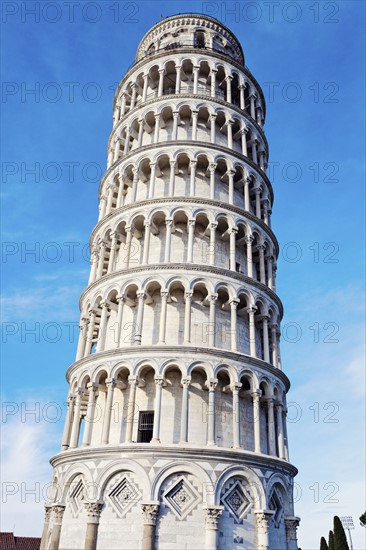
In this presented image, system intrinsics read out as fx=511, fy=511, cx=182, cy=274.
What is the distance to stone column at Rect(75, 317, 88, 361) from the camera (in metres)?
28.4

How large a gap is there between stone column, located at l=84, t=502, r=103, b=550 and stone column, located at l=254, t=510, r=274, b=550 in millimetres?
6942

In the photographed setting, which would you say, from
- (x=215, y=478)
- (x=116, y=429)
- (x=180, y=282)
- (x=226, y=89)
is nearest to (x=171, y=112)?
(x=226, y=89)

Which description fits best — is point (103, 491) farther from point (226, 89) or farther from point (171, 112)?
point (226, 89)

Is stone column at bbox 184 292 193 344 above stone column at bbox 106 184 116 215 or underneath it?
underneath

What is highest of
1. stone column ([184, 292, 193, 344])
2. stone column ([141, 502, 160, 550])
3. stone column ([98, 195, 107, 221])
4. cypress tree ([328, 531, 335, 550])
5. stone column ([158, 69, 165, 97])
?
stone column ([158, 69, 165, 97])

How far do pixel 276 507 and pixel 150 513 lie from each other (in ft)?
21.7

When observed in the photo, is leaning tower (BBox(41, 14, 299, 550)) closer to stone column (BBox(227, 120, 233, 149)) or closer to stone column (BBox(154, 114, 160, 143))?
stone column (BBox(154, 114, 160, 143))

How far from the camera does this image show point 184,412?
23109 mm

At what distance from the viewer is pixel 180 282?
2678cm

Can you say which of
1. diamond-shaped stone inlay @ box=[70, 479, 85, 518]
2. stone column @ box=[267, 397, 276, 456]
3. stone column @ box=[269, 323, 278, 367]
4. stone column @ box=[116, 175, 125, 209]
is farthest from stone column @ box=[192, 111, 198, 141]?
diamond-shaped stone inlay @ box=[70, 479, 85, 518]

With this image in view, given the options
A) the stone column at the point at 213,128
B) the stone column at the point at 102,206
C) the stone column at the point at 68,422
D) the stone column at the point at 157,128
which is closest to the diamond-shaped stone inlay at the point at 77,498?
the stone column at the point at 68,422

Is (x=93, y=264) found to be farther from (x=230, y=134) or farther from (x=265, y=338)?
(x=230, y=134)

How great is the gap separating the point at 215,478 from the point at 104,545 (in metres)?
5.47

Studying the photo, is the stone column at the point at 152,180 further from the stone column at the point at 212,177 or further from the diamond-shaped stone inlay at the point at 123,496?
the diamond-shaped stone inlay at the point at 123,496
